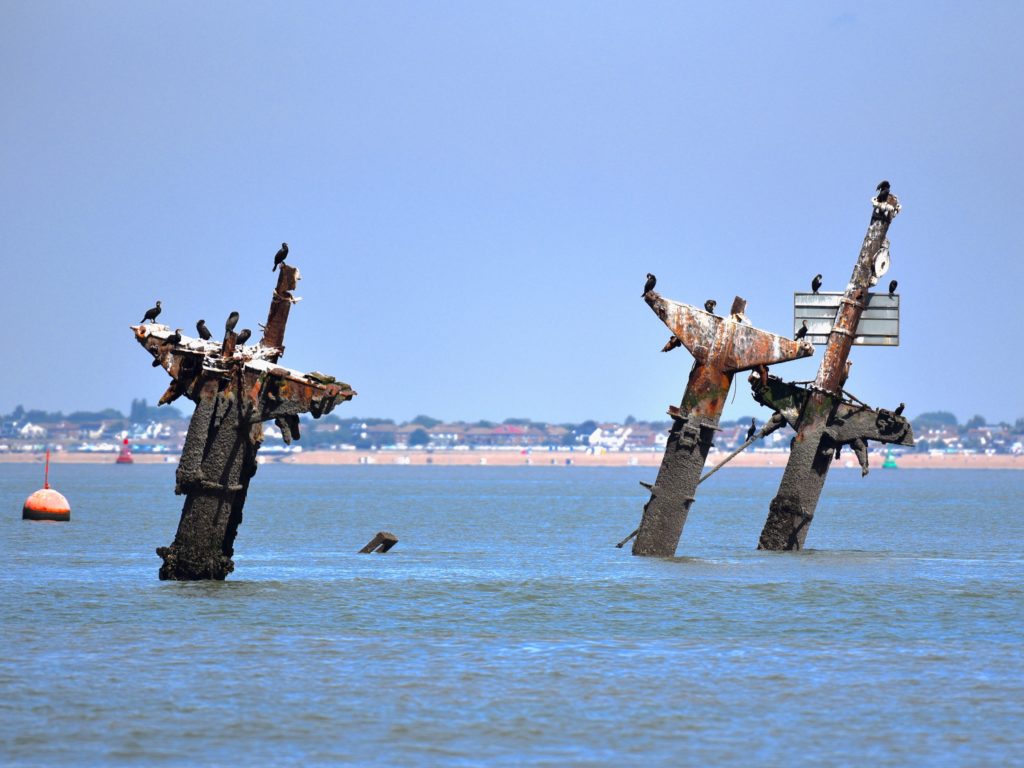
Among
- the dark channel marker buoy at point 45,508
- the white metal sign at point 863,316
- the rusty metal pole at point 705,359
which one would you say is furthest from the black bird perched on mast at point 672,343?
the dark channel marker buoy at point 45,508

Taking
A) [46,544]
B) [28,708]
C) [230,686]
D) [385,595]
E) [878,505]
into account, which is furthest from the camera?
[878,505]

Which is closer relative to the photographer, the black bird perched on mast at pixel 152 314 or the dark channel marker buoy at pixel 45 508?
the black bird perched on mast at pixel 152 314

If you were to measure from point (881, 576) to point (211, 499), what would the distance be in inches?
697

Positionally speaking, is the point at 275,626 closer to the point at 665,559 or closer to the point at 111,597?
the point at 111,597

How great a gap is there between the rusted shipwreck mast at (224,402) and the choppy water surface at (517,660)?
2217mm

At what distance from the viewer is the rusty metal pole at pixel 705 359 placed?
3428 centimetres

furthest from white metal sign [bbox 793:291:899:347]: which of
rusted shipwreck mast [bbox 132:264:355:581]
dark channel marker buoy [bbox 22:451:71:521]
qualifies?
dark channel marker buoy [bbox 22:451:71:521]

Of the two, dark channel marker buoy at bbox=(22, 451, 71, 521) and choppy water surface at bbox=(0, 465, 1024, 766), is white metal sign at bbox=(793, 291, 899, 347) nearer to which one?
choppy water surface at bbox=(0, 465, 1024, 766)

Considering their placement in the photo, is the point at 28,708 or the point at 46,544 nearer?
the point at 28,708

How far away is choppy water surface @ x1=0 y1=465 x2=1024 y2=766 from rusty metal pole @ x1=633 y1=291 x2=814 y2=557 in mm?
3070

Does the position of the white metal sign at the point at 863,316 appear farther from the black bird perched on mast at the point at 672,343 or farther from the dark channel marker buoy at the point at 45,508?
the dark channel marker buoy at the point at 45,508

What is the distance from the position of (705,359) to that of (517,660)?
10173mm

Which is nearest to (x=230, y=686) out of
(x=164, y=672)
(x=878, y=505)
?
(x=164, y=672)

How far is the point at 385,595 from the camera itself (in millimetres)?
35969
